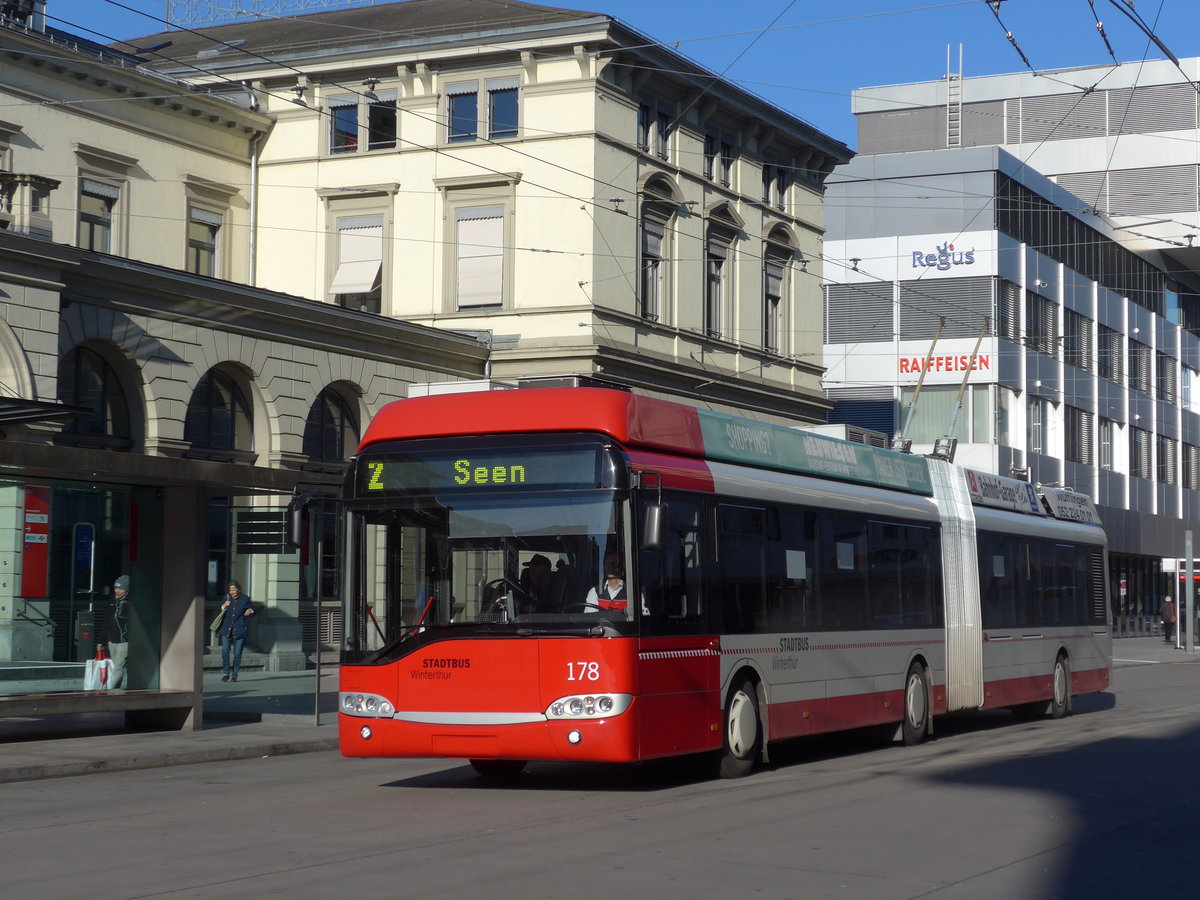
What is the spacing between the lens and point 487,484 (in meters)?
12.3

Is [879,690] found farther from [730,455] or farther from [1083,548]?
[1083,548]

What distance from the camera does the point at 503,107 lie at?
118ft

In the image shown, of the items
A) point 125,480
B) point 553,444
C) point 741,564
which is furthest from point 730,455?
point 125,480

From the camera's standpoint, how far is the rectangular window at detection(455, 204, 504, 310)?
35875 millimetres

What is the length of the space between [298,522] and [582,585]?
2.85 m

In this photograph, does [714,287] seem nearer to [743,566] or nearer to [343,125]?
Answer: [343,125]

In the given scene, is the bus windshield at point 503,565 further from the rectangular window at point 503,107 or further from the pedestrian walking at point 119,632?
the rectangular window at point 503,107

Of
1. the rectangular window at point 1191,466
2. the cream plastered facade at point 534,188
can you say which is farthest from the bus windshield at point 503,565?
the rectangular window at point 1191,466

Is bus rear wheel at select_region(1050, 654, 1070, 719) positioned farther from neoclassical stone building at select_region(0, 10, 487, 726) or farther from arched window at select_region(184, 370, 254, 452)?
arched window at select_region(184, 370, 254, 452)

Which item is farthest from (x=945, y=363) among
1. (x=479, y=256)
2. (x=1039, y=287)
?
(x=479, y=256)

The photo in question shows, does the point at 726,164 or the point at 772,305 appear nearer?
the point at 726,164

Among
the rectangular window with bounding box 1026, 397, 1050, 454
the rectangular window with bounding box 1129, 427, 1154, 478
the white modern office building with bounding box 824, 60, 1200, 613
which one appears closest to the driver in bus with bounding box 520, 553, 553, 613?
the white modern office building with bounding box 824, 60, 1200, 613

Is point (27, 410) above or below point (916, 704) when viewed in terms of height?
above

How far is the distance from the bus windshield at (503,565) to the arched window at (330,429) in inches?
762
